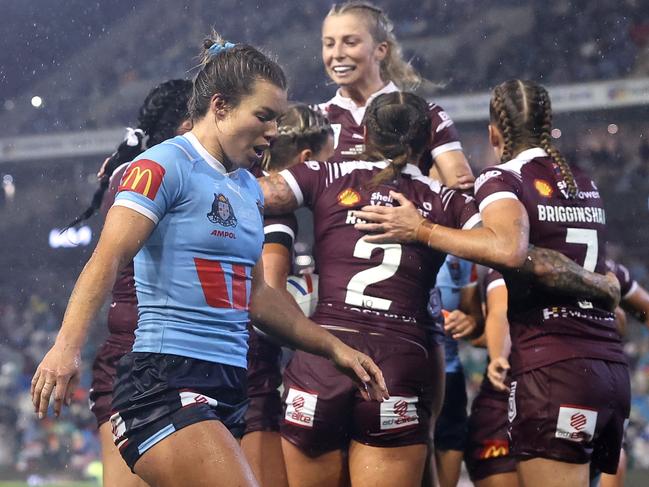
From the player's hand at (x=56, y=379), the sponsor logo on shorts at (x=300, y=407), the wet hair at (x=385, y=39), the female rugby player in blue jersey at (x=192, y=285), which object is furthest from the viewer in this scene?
the wet hair at (x=385, y=39)

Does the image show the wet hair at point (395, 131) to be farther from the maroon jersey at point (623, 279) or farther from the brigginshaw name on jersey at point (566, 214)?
the maroon jersey at point (623, 279)

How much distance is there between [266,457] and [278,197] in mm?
1171

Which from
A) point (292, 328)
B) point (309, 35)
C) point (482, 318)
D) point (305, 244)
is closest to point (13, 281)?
point (305, 244)

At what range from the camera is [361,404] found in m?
3.85

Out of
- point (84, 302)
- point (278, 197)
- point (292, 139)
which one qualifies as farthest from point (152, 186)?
point (292, 139)

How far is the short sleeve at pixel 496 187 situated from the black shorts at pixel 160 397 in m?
1.42

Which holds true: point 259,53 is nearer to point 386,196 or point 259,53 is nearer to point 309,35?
point 386,196

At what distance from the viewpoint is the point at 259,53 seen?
10.5 feet

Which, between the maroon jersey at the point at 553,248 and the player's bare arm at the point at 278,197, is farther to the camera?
the player's bare arm at the point at 278,197

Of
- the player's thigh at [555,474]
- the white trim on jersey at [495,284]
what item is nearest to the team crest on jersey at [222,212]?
the player's thigh at [555,474]

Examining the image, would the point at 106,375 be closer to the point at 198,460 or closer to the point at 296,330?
the point at 296,330

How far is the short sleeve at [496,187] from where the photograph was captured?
3.85 metres

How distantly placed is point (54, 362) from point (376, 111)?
2.01 m

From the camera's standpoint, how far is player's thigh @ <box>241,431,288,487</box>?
418cm
